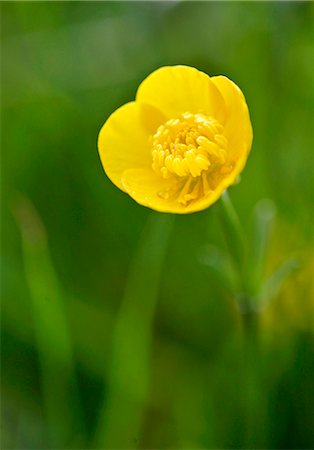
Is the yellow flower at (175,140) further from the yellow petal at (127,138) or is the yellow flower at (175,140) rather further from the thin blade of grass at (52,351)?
the thin blade of grass at (52,351)

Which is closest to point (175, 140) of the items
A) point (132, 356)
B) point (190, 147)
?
point (190, 147)

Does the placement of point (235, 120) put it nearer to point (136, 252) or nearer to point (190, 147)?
point (190, 147)

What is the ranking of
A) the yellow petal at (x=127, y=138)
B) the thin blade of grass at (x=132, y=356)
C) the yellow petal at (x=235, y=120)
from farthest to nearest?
the thin blade of grass at (x=132, y=356), the yellow petal at (x=127, y=138), the yellow petal at (x=235, y=120)

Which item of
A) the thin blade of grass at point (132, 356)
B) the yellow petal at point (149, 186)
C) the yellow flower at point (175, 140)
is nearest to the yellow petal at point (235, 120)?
the yellow flower at point (175, 140)

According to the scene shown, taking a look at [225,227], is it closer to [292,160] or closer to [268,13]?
[292,160]

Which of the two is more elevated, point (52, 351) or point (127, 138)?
point (127, 138)
